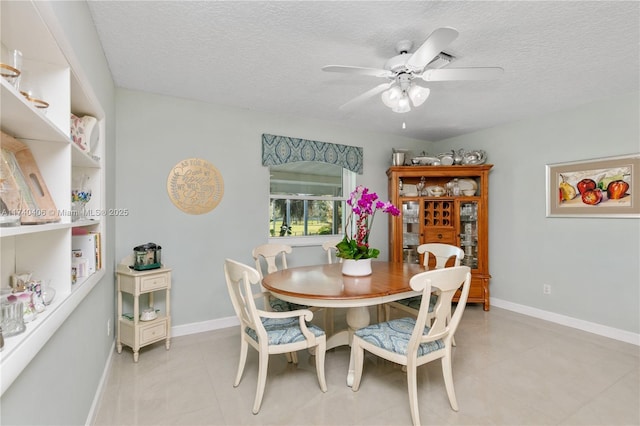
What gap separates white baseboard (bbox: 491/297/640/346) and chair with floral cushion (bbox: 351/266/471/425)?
2329 millimetres

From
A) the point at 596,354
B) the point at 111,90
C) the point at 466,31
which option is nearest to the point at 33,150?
the point at 111,90

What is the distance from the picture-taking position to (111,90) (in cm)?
258

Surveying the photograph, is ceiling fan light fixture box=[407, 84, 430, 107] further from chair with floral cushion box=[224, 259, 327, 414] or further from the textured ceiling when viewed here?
chair with floral cushion box=[224, 259, 327, 414]

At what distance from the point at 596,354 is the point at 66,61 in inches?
165

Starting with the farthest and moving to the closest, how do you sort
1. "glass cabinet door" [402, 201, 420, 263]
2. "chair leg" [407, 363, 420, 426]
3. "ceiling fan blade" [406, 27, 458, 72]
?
"glass cabinet door" [402, 201, 420, 263], "chair leg" [407, 363, 420, 426], "ceiling fan blade" [406, 27, 458, 72]

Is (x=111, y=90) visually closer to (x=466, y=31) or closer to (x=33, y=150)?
(x=33, y=150)

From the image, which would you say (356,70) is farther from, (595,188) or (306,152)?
(595,188)

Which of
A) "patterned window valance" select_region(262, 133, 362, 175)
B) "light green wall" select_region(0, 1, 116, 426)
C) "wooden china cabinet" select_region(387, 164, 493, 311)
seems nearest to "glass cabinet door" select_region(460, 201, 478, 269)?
"wooden china cabinet" select_region(387, 164, 493, 311)

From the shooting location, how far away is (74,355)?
148 cm

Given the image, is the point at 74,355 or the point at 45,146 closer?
the point at 45,146

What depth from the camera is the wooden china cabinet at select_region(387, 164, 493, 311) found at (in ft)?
13.0

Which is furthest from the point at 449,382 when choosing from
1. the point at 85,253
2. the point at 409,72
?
the point at 85,253

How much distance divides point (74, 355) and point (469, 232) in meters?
4.15

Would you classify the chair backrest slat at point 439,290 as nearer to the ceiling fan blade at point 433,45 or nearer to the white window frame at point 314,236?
Result: the ceiling fan blade at point 433,45
